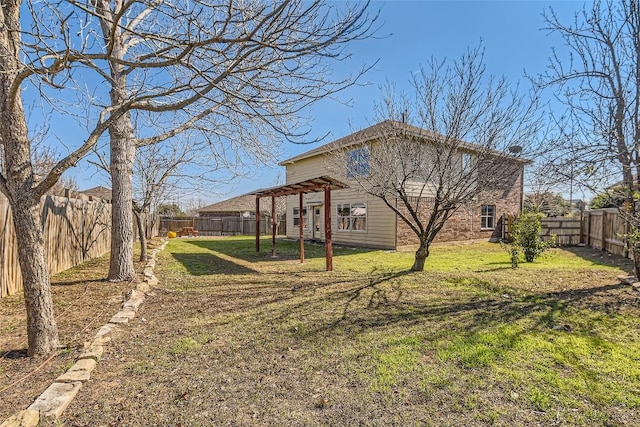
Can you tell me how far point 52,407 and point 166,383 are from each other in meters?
0.74

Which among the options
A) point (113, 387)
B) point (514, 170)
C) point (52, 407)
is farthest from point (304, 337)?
point (514, 170)

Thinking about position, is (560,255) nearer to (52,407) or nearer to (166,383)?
(166,383)

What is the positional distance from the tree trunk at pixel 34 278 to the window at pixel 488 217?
17.4 meters

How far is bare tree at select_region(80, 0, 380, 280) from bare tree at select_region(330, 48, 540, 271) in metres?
3.25

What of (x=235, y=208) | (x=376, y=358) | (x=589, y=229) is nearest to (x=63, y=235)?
(x=376, y=358)

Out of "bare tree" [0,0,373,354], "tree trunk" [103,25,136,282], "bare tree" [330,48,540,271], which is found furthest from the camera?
"bare tree" [330,48,540,271]

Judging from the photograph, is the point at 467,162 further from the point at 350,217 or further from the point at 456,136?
the point at 350,217

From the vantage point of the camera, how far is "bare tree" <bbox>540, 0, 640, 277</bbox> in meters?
5.40

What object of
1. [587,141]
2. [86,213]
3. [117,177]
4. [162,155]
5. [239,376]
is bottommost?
[239,376]

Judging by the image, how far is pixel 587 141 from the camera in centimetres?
561

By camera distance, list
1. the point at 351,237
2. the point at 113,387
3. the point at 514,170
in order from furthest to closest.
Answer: the point at 351,237 < the point at 514,170 < the point at 113,387

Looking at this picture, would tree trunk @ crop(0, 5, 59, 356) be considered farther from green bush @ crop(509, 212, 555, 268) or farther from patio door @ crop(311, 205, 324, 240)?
patio door @ crop(311, 205, 324, 240)

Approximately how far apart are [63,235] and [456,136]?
8544mm

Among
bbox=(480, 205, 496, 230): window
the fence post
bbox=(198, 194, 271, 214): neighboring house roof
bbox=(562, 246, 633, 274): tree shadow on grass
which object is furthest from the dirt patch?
bbox=(198, 194, 271, 214): neighboring house roof
